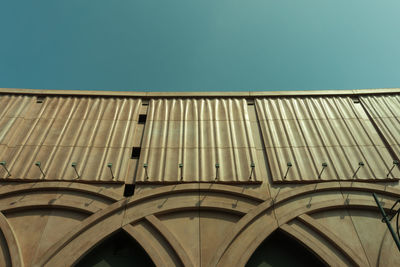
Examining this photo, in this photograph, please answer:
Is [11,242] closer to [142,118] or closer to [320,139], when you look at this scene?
[142,118]

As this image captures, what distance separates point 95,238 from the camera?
1401 cm

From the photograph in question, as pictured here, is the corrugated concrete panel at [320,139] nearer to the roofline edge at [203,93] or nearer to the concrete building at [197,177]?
the concrete building at [197,177]

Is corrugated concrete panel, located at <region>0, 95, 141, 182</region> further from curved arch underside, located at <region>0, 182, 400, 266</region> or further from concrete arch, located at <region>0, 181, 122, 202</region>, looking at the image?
curved arch underside, located at <region>0, 182, 400, 266</region>

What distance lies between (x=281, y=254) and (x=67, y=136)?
18.1m

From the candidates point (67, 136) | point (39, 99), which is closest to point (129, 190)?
point (67, 136)

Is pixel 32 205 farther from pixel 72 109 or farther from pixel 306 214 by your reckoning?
pixel 306 214

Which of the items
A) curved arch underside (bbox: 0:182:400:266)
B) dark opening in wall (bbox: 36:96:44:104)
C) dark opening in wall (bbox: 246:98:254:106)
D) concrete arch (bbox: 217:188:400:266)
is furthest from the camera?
dark opening in wall (bbox: 246:98:254:106)

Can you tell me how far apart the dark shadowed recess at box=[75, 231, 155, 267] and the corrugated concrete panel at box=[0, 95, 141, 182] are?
3961mm

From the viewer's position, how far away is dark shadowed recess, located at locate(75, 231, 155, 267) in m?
13.9

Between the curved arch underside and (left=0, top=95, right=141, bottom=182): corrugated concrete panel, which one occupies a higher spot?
(left=0, top=95, right=141, bottom=182): corrugated concrete panel

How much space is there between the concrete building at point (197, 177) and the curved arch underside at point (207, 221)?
63 mm

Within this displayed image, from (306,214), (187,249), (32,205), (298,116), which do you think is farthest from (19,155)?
(298,116)

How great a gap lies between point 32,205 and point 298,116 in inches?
847

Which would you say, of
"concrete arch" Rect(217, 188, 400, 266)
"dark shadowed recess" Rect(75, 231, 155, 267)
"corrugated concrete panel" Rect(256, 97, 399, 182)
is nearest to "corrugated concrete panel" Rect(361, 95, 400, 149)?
"corrugated concrete panel" Rect(256, 97, 399, 182)
